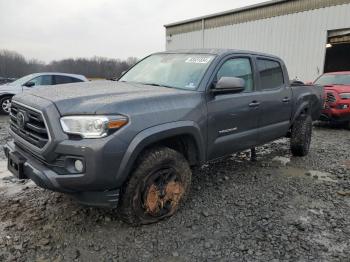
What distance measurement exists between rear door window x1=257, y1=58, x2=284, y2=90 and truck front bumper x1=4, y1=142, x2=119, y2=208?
279cm

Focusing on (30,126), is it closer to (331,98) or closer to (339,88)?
(331,98)

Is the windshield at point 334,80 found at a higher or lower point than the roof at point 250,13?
lower

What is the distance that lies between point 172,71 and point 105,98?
Answer: 51.0 inches

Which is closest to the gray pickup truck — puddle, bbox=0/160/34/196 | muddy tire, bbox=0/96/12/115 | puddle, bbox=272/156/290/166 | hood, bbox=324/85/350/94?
puddle, bbox=0/160/34/196

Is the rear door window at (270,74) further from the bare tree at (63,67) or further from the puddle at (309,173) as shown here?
the bare tree at (63,67)

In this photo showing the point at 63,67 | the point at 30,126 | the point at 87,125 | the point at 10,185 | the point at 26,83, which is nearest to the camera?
the point at 87,125

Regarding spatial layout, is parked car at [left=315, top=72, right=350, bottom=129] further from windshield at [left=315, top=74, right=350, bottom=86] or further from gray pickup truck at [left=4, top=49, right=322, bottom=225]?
gray pickup truck at [left=4, top=49, right=322, bottom=225]

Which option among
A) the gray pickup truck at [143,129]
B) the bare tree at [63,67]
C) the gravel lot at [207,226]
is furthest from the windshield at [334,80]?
the bare tree at [63,67]

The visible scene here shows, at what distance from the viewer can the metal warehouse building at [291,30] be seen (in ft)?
46.8

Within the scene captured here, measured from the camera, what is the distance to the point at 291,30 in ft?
51.3

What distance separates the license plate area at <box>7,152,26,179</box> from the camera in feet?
9.80

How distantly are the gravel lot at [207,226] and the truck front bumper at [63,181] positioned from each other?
1.42 feet

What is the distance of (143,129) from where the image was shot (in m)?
2.88

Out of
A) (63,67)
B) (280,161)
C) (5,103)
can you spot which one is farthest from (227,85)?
(63,67)
